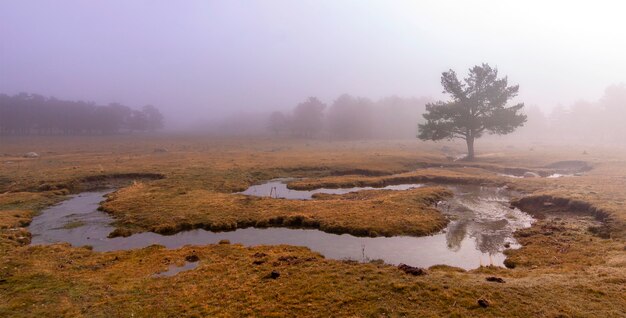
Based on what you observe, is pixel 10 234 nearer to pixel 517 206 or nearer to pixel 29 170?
pixel 29 170

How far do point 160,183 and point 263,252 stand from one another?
2961 centimetres

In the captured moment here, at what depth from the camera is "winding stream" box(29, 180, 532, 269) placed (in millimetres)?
22531

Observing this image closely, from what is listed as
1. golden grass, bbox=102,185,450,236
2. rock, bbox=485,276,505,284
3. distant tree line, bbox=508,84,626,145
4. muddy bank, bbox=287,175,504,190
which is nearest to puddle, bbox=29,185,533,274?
golden grass, bbox=102,185,450,236

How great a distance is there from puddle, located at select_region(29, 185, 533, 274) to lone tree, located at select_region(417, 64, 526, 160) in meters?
43.3

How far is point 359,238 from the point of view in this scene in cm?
2612

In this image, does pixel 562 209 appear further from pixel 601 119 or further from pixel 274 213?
pixel 601 119

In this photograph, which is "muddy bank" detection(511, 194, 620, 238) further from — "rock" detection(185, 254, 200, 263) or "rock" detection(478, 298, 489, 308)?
"rock" detection(185, 254, 200, 263)

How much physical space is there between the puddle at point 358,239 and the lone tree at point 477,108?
4328 cm

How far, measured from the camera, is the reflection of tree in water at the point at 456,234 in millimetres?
24716

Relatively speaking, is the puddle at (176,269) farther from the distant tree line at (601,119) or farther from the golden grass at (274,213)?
the distant tree line at (601,119)

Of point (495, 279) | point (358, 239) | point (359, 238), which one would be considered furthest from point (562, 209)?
point (495, 279)

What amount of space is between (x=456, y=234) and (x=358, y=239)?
26.1 ft

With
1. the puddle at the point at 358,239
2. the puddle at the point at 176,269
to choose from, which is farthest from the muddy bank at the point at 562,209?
the puddle at the point at 176,269

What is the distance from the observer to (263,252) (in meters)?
22.2
